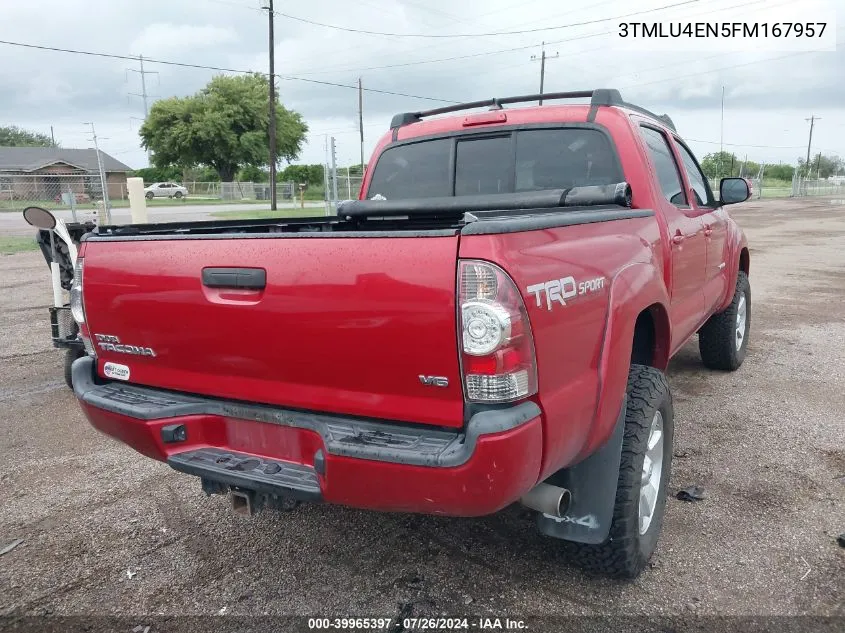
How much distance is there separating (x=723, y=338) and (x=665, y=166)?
2078 millimetres

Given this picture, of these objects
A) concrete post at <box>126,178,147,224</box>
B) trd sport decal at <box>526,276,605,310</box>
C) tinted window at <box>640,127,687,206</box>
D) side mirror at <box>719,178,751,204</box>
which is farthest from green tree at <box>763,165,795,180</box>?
trd sport decal at <box>526,276,605,310</box>

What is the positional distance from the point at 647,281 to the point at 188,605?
219 cm

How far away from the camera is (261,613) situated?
8.25 feet

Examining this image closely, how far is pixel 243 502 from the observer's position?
243 cm

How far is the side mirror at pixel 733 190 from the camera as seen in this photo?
4512mm

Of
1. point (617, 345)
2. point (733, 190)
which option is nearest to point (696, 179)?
point (733, 190)

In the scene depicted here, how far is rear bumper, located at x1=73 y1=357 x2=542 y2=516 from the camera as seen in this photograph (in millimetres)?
1878

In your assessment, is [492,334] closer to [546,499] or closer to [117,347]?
[546,499]

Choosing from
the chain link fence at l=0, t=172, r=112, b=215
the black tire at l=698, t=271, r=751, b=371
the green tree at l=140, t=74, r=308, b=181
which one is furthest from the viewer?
the green tree at l=140, t=74, r=308, b=181

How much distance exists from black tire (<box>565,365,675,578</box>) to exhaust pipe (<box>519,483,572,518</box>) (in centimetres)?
31

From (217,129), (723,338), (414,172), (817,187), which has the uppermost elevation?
(217,129)

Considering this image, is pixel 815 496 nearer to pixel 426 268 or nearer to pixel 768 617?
pixel 768 617

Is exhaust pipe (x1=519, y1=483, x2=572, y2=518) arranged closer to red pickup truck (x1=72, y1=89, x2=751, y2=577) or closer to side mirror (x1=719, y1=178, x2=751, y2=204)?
red pickup truck (x1=72, y1=89, x2=751, y2=577)

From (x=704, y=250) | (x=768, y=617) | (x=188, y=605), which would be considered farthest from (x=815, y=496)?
(x=188, y=605)
